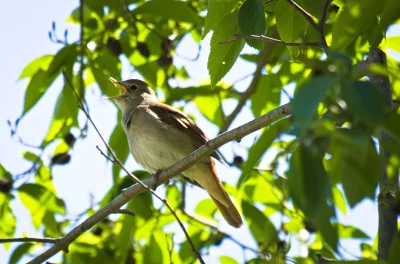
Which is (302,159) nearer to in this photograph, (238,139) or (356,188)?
(356,188)

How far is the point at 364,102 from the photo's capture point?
5.74ft

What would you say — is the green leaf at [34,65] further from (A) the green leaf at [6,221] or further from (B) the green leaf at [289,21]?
(B) the green leaf at [289,21]

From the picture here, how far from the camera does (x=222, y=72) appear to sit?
3295mm

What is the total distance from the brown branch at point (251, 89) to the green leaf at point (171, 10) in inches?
49.5

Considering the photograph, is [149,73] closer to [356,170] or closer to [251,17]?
[251,17]

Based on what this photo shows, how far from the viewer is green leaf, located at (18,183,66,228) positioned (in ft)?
16.6

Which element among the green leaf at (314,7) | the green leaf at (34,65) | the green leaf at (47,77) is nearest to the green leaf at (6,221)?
the green leaf at (47,77)

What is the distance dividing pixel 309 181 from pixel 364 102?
0.30m

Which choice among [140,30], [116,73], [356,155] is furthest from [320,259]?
[140,30]

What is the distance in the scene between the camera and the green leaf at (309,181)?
1867 millimetres

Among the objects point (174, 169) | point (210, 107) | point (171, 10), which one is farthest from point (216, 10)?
point (210, 107)

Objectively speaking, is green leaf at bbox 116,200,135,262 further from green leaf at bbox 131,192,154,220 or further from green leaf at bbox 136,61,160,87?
green leaf at bbox 136,61,160,87

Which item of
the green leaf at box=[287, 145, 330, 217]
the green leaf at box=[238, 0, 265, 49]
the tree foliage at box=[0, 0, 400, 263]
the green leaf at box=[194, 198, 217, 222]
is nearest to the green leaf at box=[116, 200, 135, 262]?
the tree foliage at box=[0, 0, 400, 263]

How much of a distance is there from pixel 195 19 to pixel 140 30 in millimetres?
1591
